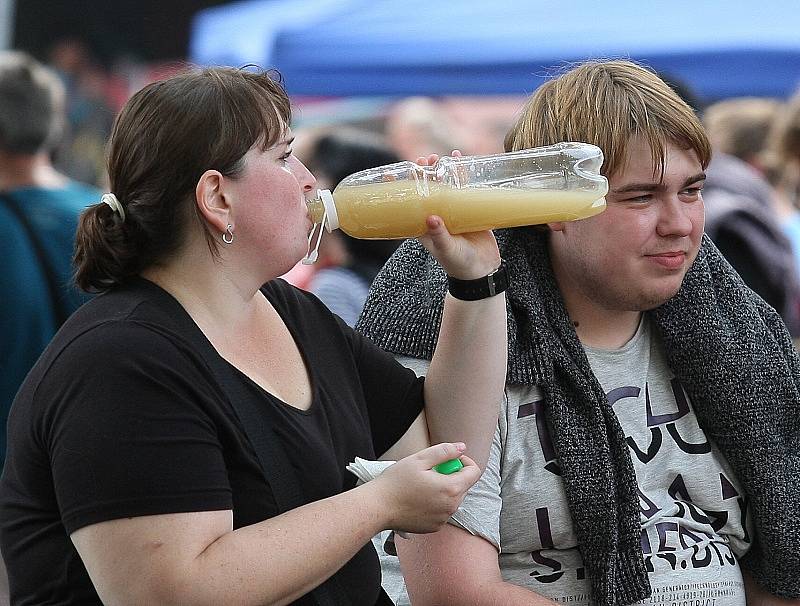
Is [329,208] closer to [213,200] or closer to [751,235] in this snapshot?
[213,200]

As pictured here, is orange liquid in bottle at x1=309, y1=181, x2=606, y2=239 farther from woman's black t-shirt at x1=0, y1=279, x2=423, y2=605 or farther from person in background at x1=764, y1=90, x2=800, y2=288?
person in background at x1=764, y1=90, x2=800, y2=288

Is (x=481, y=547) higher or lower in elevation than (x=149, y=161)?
lower

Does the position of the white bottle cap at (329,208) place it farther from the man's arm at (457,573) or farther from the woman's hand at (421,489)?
the man's arm at (457,573)

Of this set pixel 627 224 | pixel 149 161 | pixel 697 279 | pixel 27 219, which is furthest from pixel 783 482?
pixel 27 219

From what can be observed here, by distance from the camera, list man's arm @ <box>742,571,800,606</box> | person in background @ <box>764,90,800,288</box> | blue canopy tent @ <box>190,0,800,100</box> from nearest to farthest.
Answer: man's arm @ <box>742,571,800,606</box>
person in background @ <box>764,90,800,288</box>
blue canopy tent @ <box>190,0,800,100</box>

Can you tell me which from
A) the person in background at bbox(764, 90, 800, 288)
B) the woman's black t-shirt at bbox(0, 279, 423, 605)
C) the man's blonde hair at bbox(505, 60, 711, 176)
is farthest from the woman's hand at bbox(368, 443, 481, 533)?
the person in background at bbox(764, 90, 800, 288)

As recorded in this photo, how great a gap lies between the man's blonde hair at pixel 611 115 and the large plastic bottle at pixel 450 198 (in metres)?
0.24

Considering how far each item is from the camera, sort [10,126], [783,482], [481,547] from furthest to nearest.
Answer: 1. [10,126]
2. [783,482]
3. [481,547]

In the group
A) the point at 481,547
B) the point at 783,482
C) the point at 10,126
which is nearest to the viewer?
the point at 481,547

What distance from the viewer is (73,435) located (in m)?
1.63

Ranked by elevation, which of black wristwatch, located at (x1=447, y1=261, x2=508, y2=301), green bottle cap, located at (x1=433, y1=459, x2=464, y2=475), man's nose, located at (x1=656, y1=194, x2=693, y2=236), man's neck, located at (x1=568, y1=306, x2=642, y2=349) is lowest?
man's neck, located at (x1=568, y1=306, x2=642, y2=349)

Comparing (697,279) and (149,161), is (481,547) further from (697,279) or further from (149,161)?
(149,161)

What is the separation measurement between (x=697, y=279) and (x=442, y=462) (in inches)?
38.4

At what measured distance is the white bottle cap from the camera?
1.97 meters
